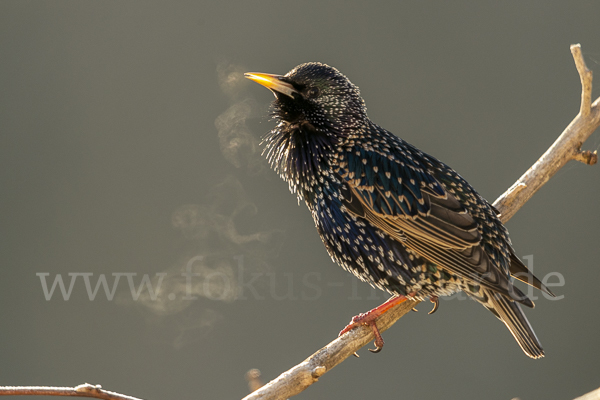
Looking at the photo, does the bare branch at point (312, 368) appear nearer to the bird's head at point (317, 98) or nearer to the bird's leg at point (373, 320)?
the bird's leg at point (373, 320)

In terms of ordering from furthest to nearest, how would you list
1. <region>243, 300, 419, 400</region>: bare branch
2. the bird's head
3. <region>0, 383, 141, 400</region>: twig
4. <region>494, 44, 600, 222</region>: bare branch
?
<region>494, 44, 600, 222</region>: bare branch
the bird's head
<region>243, 300, 419, 400</region>: bare branch
<region>0, 383, 141, 400</region>: twig

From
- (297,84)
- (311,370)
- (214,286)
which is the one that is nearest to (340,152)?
(297,84)

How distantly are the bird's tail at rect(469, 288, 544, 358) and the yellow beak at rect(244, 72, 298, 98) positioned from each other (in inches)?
42.3

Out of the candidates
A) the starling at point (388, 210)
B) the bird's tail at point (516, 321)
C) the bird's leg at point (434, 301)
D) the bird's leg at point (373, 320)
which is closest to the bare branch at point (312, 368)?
the bird's leg at point (373, 320)

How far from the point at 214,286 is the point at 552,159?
1.93m

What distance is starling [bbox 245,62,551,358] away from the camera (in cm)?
208

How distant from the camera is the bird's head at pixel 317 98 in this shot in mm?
2195

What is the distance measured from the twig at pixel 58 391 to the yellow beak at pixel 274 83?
1.21 m

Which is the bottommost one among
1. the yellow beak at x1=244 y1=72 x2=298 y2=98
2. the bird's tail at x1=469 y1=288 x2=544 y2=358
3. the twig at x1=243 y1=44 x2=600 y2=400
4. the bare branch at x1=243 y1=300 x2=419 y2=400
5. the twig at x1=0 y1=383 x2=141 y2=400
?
the bird's tail at x1=469 y1=288 x2=544 y2=358

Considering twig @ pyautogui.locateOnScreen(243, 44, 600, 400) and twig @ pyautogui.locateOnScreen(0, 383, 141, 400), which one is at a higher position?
twig @ pyautogui.locateOnScreen(243, 44, 600, 400)

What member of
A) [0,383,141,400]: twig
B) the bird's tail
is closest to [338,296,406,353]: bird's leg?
the bird's tail

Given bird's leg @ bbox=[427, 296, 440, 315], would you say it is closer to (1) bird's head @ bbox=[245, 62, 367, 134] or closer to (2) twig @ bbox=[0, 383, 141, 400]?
(1) bird's head @ bbox=[245, 62, 367, 134]

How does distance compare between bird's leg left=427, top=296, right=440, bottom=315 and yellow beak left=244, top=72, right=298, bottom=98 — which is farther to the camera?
bird's leg left=427, top=296, right=440, bottom=315

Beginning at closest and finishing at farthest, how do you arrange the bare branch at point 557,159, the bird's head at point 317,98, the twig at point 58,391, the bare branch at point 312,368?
the twig at point 58,391 → the bare branch at point 312,368 → the bird's head at point 317,98 → the bare branch at point 557,159
